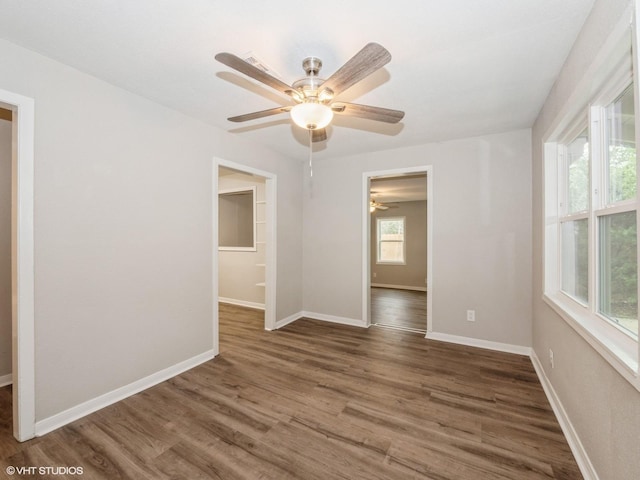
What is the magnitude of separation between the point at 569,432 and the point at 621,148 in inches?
67.9

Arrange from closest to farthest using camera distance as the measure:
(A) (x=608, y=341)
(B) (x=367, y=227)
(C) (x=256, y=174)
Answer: (A) (x=608, y=341) → (C) (x=256, y=174) → (B) (x=367, y=227)

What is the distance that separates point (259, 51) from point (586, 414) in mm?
2882

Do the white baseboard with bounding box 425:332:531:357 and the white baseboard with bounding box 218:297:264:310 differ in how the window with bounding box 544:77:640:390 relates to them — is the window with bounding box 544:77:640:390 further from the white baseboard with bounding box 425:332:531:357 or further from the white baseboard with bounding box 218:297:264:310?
the white baseboard with bounding box 218:297:264:310

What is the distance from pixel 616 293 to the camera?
1504 millimetres

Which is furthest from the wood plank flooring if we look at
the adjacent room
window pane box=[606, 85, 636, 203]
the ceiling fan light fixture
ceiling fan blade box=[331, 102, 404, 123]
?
ceiling fan blade box=[331, 102, 404, 123]

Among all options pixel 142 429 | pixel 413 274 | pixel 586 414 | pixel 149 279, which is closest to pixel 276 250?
pixel 149 279

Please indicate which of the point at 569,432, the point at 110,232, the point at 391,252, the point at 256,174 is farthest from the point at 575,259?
the point at 391,252

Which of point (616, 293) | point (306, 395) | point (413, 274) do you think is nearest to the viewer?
point (616, 293)

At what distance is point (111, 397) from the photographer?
2.24 m

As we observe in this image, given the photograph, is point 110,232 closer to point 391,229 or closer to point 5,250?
point 5,250

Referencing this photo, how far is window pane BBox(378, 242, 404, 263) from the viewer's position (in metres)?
8.29

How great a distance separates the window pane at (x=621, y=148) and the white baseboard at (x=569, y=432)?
1.40m

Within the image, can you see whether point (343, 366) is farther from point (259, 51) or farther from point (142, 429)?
point (259, 51)

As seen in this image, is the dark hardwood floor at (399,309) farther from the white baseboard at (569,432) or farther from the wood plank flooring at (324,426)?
the white baseboard at (569,432)
